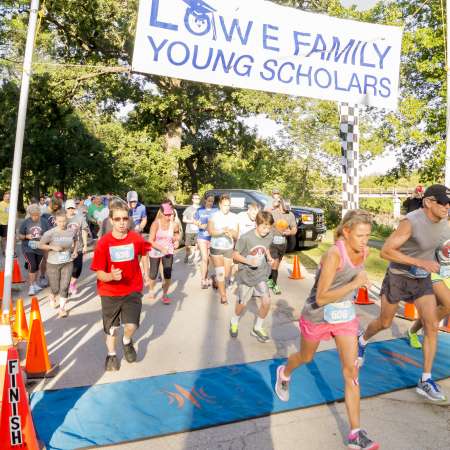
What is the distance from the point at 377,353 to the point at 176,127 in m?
22.0

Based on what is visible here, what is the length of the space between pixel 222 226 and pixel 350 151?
2.51 metres

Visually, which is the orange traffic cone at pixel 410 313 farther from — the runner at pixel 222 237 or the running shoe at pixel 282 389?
the running shoe at pixel 282 389

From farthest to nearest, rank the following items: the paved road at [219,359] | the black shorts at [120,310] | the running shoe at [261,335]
Answer: 1. the running shoe at [261,335]
2. the black shorts at [120,310]
3. the paved road at [219,359]

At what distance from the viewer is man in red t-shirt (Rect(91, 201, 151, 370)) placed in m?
5.04

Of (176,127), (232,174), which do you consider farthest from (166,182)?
(232,174)

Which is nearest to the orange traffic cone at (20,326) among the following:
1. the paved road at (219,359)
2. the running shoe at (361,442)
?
the paved road at (219,359)

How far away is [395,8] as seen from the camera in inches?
628

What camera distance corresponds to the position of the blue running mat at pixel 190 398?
397 cm

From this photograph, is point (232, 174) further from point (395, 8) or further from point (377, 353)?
point (377, 353)

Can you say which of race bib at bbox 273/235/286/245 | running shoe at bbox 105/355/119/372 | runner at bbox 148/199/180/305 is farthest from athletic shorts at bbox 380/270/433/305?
race bib at bbox 273/235/286/245

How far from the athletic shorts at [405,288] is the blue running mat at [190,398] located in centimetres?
85

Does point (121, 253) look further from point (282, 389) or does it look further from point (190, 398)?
point (282, 389)

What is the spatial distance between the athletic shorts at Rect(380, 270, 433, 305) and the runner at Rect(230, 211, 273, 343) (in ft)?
5.09

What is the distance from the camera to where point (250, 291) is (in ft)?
20.5
